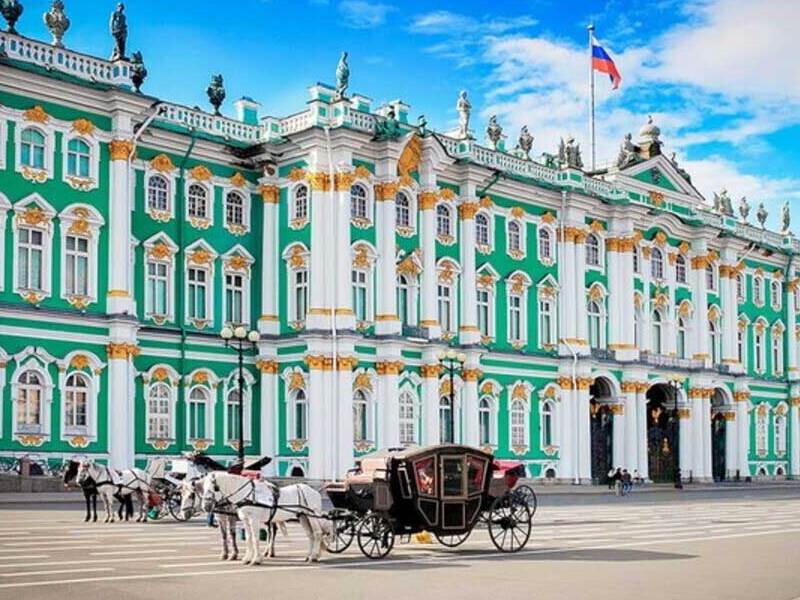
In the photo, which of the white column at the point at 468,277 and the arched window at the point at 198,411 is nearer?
the arched window at the point at 198,411

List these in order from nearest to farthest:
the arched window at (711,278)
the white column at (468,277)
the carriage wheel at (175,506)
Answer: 1. the carriage wheel at (175,506)
2. the white column at (468,277)
3. the arched window at (711,278)

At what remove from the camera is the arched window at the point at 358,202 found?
4800 centimetres

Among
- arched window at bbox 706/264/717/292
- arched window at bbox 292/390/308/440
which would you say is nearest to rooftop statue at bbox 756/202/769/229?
arched window at bbox 706/264/717/292

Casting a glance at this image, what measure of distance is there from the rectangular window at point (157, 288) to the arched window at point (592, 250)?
887 inches

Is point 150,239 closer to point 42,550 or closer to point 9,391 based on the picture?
point 9,391

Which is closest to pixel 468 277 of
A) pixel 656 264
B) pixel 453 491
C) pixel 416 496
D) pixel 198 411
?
pixel 198 411

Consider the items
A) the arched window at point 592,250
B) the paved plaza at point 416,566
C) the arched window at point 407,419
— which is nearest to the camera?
the paved plaza at point 416,566

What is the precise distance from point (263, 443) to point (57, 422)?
9.62 m

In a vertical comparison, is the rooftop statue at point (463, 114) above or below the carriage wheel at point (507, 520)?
above

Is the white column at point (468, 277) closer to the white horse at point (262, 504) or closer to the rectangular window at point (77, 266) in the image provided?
the rectangular window at point (77, 266)

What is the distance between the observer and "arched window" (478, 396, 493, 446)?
177 ft

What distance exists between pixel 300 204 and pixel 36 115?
11.4 m

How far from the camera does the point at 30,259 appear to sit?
40438 millimetres

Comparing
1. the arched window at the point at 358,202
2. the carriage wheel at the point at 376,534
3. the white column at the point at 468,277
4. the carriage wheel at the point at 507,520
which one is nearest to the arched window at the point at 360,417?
the white column at the point at 468,277
